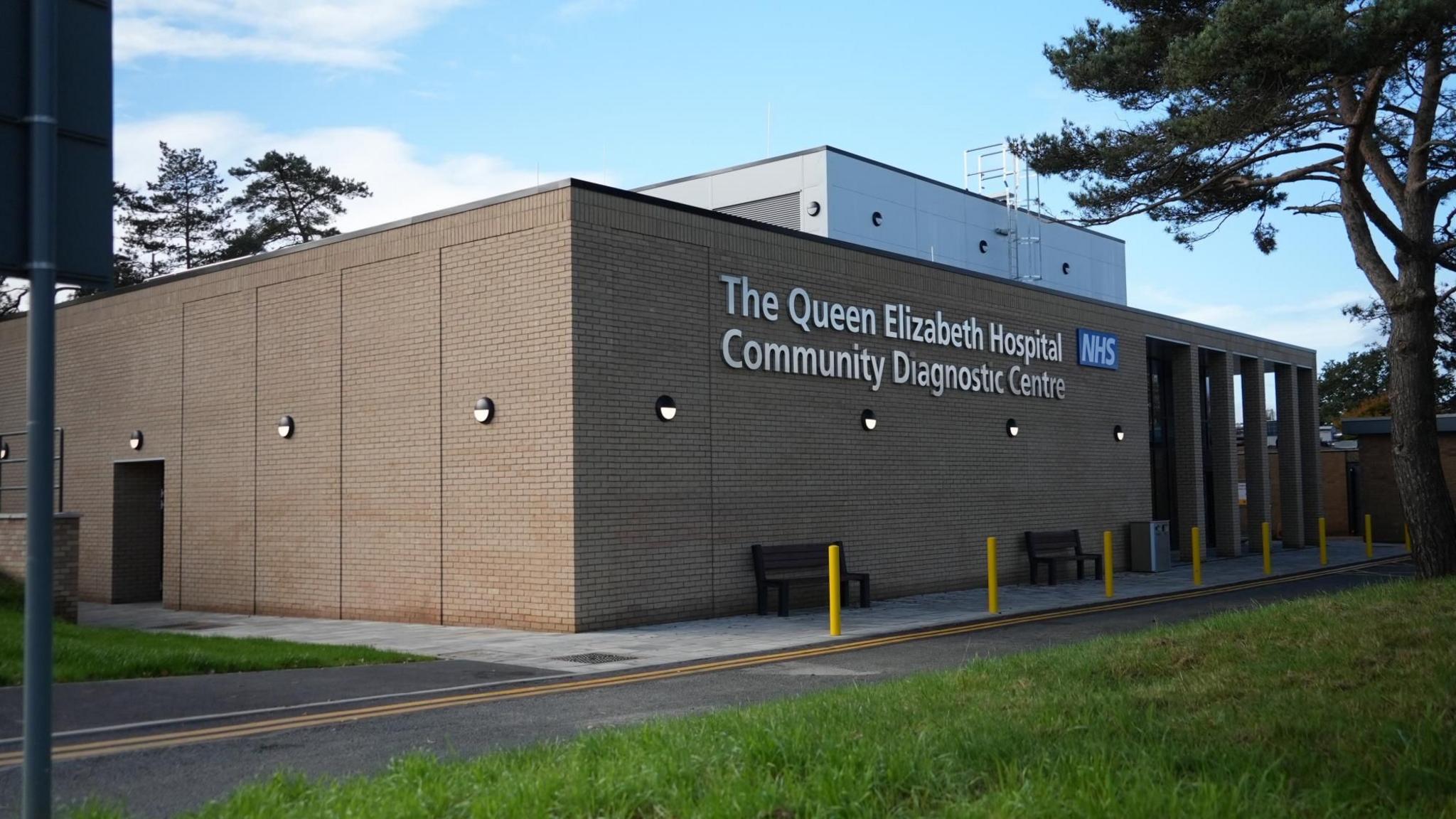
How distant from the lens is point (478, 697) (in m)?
9.85

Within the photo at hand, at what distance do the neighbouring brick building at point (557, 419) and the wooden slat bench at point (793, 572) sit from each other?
278 millimetres

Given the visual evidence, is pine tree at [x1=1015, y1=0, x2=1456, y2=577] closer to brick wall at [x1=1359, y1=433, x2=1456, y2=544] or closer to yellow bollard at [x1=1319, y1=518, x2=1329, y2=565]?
yellow bollard at [x1=1319, y1=518, x2=1329, y2=565]

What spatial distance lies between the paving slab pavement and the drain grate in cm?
1

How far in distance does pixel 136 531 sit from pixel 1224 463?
78.5ft

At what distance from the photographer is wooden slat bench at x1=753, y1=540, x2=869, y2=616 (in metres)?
16.6

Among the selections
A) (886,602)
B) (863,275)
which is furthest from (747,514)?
(863,275)

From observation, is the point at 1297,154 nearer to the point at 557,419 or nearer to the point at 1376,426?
the point at 557,419

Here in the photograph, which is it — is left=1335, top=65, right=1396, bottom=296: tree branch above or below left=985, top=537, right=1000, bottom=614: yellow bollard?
above

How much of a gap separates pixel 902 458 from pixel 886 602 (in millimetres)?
2588

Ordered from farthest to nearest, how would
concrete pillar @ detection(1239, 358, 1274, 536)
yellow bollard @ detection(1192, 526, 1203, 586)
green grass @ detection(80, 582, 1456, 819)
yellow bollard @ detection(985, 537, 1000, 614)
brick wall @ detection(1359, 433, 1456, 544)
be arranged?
brick wall @ detection(1359, 433, 1456, 544), concrete pillar @ detection(1239, 358, 1274, 536), yellow bollard @ detection(1192, 526, 1203, 586), yellow bollard @ detection(985, 537, 1000, 614), green grass @ detection(80, 582, 1456, 819)

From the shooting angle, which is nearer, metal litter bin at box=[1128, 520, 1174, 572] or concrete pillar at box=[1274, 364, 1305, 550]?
metal litter bin at box=[1128, 520, 1174, 572]

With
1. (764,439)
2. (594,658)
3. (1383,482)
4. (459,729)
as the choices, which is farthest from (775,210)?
(459,729)

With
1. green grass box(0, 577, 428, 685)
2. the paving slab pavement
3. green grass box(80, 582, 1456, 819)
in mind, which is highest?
green grass box(80, 582, 1456, 819)

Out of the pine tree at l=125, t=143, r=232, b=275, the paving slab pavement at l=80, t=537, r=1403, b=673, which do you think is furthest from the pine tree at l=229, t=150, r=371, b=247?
the paving slab pavement at l=80, t=537, r=1403, b=673
